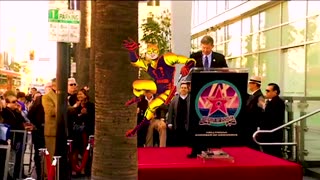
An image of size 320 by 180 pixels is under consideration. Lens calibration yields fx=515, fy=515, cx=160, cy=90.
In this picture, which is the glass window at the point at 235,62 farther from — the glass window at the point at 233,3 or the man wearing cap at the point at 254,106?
the man wearing cap at the point at 254,106

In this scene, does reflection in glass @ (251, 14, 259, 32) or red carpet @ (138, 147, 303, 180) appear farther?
reflection in glass @ (251, 14, 259, 32)

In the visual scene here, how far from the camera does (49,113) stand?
8.99m

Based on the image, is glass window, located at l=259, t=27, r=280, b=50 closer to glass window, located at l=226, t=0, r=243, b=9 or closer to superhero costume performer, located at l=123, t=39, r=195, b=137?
glass window, located at l=226, t=0, r=243, b=9

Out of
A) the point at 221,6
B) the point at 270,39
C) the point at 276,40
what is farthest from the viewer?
the point at 221,6

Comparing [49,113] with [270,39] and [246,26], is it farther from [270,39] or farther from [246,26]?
[246,26]

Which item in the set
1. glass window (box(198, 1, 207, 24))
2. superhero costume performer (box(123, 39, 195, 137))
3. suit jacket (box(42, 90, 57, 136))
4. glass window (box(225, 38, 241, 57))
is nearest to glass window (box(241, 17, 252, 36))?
glass window (box(225, 38, 241, 57))

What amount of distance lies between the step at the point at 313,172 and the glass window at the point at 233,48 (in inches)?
508

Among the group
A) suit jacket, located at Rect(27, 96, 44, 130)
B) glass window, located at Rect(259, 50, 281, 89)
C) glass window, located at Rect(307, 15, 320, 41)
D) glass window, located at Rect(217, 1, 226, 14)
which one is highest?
glass window, located at Rect(217, 1, 226, 14)

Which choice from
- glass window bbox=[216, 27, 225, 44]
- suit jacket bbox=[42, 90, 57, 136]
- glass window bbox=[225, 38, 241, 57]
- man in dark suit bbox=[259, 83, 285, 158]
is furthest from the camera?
glass window bbox=[216, 27, 225, 44]

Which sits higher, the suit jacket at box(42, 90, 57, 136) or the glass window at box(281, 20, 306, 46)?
the glass window at box(281, 20, 306, 46)

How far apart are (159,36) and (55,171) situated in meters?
11.7

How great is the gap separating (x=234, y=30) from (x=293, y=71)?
23.9 ft

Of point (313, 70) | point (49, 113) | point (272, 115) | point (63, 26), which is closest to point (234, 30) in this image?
point (313, 70)

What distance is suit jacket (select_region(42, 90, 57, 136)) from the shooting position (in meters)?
8.96
